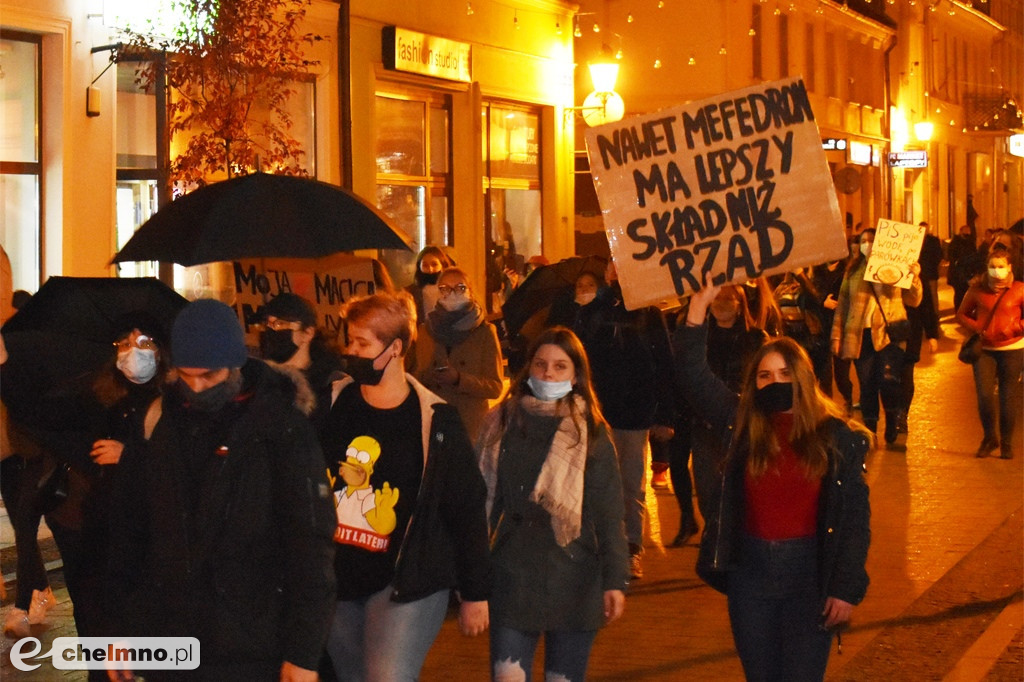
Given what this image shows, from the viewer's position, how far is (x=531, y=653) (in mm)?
5238

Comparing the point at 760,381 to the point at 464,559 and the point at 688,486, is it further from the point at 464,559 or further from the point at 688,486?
the point at 688,486

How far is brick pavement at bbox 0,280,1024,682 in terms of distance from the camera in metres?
7.01

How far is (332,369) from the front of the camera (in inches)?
255

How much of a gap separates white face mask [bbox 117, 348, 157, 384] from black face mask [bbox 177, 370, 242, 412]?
1.79 metres

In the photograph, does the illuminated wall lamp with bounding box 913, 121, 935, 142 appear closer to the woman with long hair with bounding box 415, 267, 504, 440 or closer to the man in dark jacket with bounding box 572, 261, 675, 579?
the man in dark jacket with bounding box 572, 261, 675, 579

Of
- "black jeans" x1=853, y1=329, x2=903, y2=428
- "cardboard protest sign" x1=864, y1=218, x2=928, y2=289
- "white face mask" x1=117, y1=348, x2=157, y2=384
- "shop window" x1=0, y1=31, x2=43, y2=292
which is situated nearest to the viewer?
"white face mask" x1=117, y1=348, x2=157, y2=384

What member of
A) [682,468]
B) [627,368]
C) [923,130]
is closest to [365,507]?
[627,368]

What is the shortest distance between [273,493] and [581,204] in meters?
24.6

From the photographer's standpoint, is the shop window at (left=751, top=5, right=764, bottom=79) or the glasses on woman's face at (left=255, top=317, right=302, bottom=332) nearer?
the glasses on woman's face at (left=255, top=317, right=302, bottom=332)

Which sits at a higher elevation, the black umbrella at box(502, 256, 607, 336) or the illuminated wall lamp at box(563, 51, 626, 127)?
the illuminated wall lamp at box(563, 51, 626, 127)

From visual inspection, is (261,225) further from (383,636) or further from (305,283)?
(383,636)

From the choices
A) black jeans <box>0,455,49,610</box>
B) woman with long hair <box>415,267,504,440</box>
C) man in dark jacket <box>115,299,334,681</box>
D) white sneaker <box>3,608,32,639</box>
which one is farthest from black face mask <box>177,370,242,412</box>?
woman with long hair <box>415,267,504,440</box>

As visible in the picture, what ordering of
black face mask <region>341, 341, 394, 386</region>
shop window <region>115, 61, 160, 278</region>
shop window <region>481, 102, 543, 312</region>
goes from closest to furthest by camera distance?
1. black face mask <region>341, 341, 394, 386</region>
2. shop window <region>115, 61, 160, 278</region>
3. shop window <region>481, 102, 543, 312</region>

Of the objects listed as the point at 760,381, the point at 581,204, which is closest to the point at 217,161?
the point at 760,381
